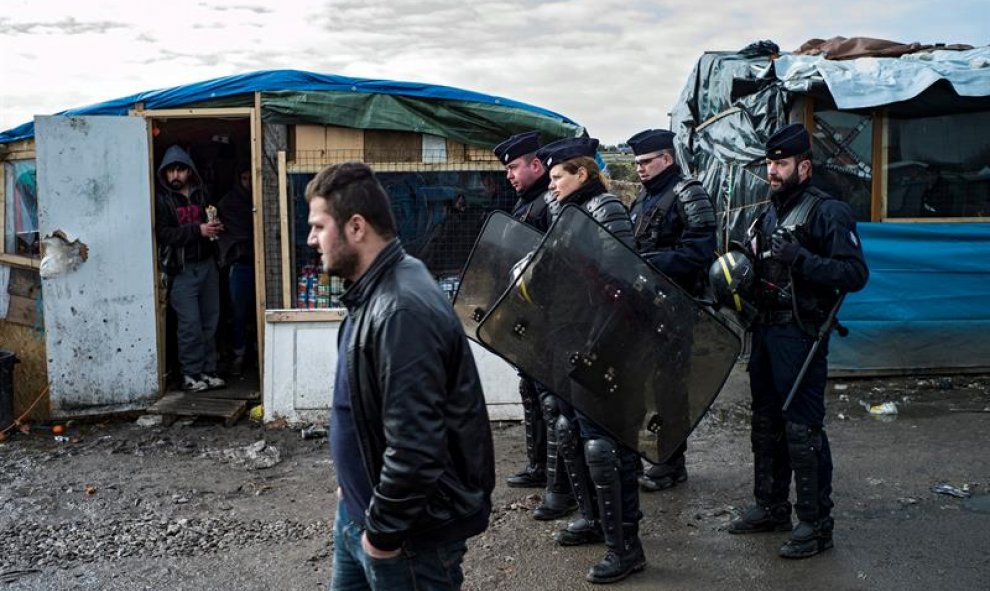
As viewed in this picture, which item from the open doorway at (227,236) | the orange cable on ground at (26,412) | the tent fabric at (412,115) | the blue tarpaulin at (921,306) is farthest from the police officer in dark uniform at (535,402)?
the orange cable on ground at (26,412)

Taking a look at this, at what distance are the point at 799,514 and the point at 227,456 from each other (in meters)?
4.11

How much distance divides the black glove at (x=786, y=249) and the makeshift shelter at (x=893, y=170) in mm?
4056

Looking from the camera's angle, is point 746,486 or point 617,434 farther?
point 746,486

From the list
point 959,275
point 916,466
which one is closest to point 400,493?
point 916,466

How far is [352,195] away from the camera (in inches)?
99.3

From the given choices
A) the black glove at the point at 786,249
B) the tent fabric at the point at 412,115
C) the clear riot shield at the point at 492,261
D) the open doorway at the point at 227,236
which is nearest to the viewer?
the black glove at the point at 786,249

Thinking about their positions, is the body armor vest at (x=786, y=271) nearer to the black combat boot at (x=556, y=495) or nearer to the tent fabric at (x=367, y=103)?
the black combat boot at (x=556, y=495)

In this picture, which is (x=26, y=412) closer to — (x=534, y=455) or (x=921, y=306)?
Result: (x=534, y=455)

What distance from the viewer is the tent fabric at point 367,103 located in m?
7.59

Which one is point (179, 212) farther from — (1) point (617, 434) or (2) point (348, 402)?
(2) point (348, 402)

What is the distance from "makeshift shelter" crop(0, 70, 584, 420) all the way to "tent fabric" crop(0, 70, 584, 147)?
0.01 metres

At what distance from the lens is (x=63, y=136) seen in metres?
7.48

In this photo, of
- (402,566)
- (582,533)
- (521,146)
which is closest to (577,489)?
(582,533)

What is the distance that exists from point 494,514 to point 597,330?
1.81 metres
